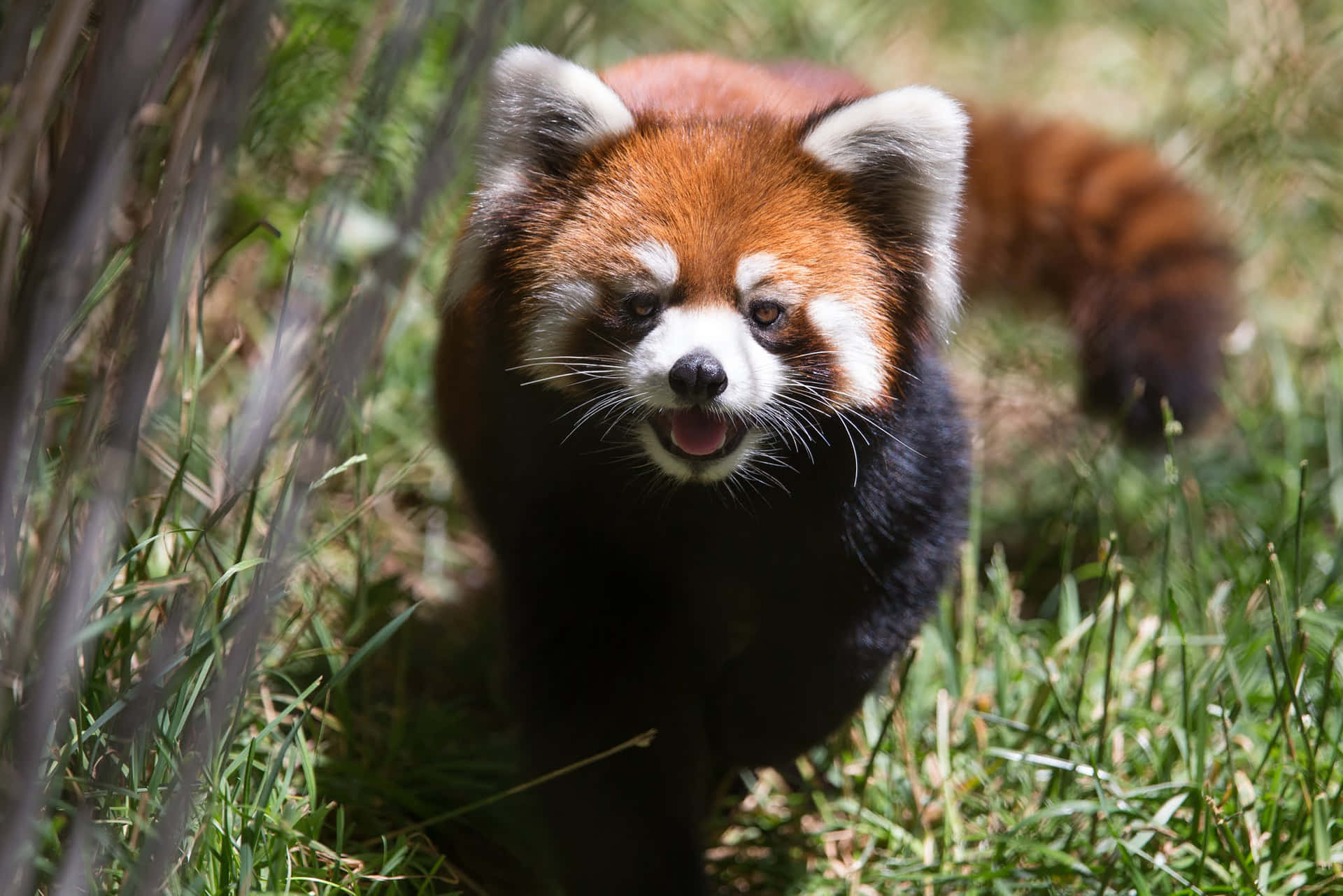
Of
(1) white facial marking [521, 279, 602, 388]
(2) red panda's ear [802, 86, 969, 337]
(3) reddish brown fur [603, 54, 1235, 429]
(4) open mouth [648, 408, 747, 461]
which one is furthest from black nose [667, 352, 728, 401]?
(3) reddish brown fur [603, 54, 1235, 429]

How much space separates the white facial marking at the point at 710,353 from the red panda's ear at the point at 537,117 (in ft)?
1.37

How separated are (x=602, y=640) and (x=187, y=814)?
2.85 feet

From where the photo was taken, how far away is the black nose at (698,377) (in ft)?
6.84

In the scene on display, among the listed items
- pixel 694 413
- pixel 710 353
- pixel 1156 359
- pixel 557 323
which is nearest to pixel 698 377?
pixel 710 353

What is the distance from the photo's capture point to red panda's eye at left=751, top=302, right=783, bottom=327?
2217 millimetres

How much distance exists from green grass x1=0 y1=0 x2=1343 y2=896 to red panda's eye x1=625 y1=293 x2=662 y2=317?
1.56 ft

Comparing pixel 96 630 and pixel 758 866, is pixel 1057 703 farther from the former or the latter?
pixel 96 630

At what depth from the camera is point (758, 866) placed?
272 centimetres

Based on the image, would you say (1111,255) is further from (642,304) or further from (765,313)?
(642,304)

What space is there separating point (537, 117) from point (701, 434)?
0.69m

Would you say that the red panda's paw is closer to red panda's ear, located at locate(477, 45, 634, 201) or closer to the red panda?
the red panda

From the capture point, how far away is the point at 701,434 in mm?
2250

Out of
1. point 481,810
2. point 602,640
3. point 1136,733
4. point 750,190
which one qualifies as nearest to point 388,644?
point 481,810

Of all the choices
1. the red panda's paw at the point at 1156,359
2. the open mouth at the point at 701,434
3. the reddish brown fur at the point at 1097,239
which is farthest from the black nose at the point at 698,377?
the red panda's paw at the point at 1156,359
